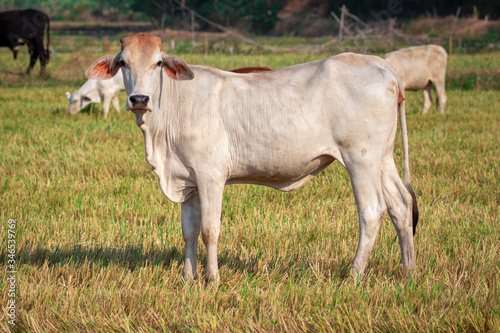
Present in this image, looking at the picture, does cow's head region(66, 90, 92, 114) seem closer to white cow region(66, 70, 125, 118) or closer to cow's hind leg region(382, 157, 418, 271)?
white cow region(66, 70, 125, 118)

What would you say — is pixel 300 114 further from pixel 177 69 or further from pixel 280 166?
pixel 177 69

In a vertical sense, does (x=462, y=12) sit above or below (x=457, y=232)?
above

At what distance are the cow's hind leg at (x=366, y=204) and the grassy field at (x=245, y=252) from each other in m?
0.15

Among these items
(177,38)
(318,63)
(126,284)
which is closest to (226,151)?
(318,63)

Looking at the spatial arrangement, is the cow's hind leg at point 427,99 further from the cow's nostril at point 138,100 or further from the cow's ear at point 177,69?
the cow's nostril at point 138,100

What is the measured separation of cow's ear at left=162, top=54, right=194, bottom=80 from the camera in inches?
122

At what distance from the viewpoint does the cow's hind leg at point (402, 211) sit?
3.45m

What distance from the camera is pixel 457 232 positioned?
13.4 ft

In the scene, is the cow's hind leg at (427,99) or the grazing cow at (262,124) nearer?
the grazing cow at (262,124)

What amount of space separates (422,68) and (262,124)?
8.54 metres

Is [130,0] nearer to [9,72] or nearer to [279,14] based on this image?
[279,14]

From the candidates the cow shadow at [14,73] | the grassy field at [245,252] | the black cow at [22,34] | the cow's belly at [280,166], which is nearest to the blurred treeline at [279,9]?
the black cow at [22,34]

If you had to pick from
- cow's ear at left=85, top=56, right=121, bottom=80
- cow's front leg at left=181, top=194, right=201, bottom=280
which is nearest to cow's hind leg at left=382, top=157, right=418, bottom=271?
cow's front leg at left=181, top=194, right=201, bottom=280

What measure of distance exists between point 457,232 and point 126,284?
98.3 inches
